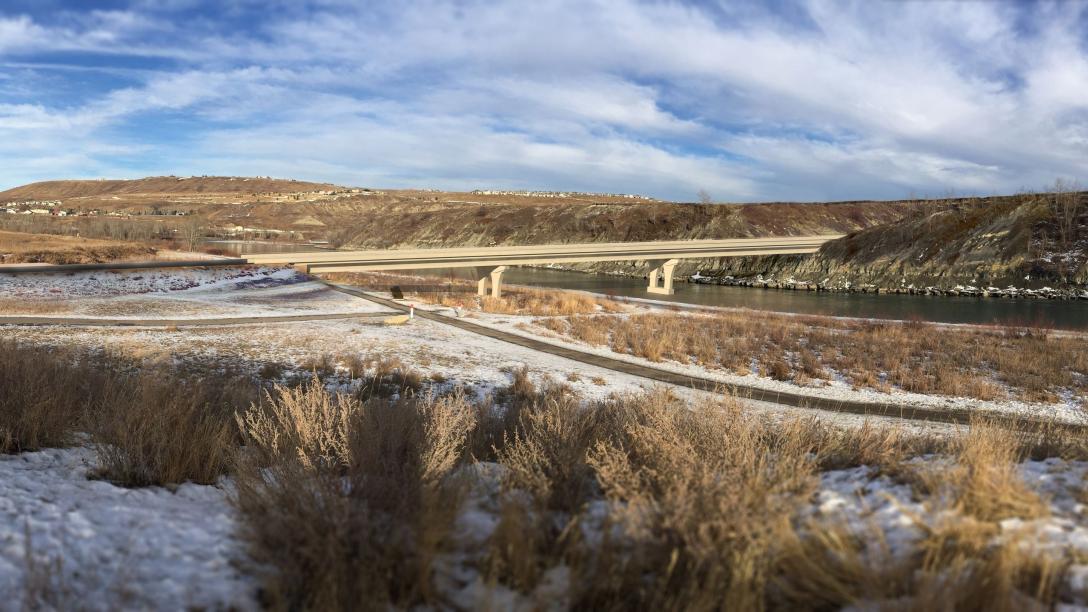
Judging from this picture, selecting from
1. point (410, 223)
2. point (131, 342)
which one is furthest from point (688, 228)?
point (131, 342)

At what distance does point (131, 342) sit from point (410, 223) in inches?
3889

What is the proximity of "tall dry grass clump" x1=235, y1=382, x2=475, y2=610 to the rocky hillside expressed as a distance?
177 feet

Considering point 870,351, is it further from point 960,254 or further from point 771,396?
point 960,254

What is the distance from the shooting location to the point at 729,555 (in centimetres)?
332

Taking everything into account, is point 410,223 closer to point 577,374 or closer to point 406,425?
point 577,374

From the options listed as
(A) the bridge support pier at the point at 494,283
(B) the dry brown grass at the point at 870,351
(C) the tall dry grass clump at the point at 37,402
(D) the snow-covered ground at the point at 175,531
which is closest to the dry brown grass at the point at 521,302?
(A) the bridge support pier at the point at 494,283

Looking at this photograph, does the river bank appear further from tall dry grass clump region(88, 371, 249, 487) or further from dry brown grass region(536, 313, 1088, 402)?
tall dry grass clump region(88, 371, 249, 487)

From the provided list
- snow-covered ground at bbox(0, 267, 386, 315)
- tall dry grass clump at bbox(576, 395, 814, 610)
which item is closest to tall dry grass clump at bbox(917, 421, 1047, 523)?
tall dry grass clump at bbox(576, 395, 814, 610)

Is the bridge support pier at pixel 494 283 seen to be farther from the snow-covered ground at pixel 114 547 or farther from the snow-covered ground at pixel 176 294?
the snow-covered ground at pixel 114 547

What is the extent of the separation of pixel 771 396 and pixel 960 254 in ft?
156

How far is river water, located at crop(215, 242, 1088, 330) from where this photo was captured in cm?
3325

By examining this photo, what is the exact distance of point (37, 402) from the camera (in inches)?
253

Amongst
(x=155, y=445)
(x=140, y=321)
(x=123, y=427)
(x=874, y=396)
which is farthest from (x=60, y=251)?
(x=874, y=396)

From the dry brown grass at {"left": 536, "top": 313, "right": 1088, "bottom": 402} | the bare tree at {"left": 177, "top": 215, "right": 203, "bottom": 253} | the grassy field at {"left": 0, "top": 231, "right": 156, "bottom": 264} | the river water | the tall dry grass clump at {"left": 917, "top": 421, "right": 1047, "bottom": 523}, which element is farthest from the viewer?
the bare tree at {"left": 177, "top": 215, "right": 203, "bottom": 253}
